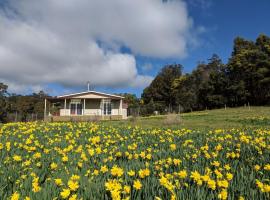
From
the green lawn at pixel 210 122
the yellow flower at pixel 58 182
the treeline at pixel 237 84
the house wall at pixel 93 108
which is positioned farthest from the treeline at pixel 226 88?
the yellow flower at pixel 58 182

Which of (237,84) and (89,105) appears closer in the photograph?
(89,105)

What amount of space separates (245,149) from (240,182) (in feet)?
6.60

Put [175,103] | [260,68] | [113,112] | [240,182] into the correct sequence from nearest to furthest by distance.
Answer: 1. [240,182]
2. [113,112]
3. [260,68]
4. [175,103]

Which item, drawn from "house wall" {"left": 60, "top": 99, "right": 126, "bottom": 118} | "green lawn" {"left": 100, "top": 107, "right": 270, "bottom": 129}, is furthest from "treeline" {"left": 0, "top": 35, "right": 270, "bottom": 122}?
"green lawn" {"left": 100, "top": 107, "right": 270, "bottom": 129}

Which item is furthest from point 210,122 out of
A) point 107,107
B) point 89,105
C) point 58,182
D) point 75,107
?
point 75,107

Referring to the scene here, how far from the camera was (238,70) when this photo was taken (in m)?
44.8

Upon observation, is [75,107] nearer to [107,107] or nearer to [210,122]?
[107,107]

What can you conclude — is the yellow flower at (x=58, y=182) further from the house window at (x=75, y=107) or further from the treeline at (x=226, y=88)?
the treeline at (x=226, y=88)

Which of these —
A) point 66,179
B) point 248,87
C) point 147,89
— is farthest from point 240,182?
point 147,89

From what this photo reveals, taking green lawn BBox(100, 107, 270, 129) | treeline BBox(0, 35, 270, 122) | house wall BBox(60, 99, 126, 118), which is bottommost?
green lawn BBox(100, 107, 270, 129)

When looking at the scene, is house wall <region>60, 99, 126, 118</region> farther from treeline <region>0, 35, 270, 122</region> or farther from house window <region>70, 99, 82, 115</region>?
treeline <region>0, 35, 270, 122</region>

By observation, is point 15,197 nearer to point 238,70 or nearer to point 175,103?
point 238,70

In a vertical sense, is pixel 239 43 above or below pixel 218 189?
above

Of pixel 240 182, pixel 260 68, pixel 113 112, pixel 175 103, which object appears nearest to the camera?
pixel 240 182
